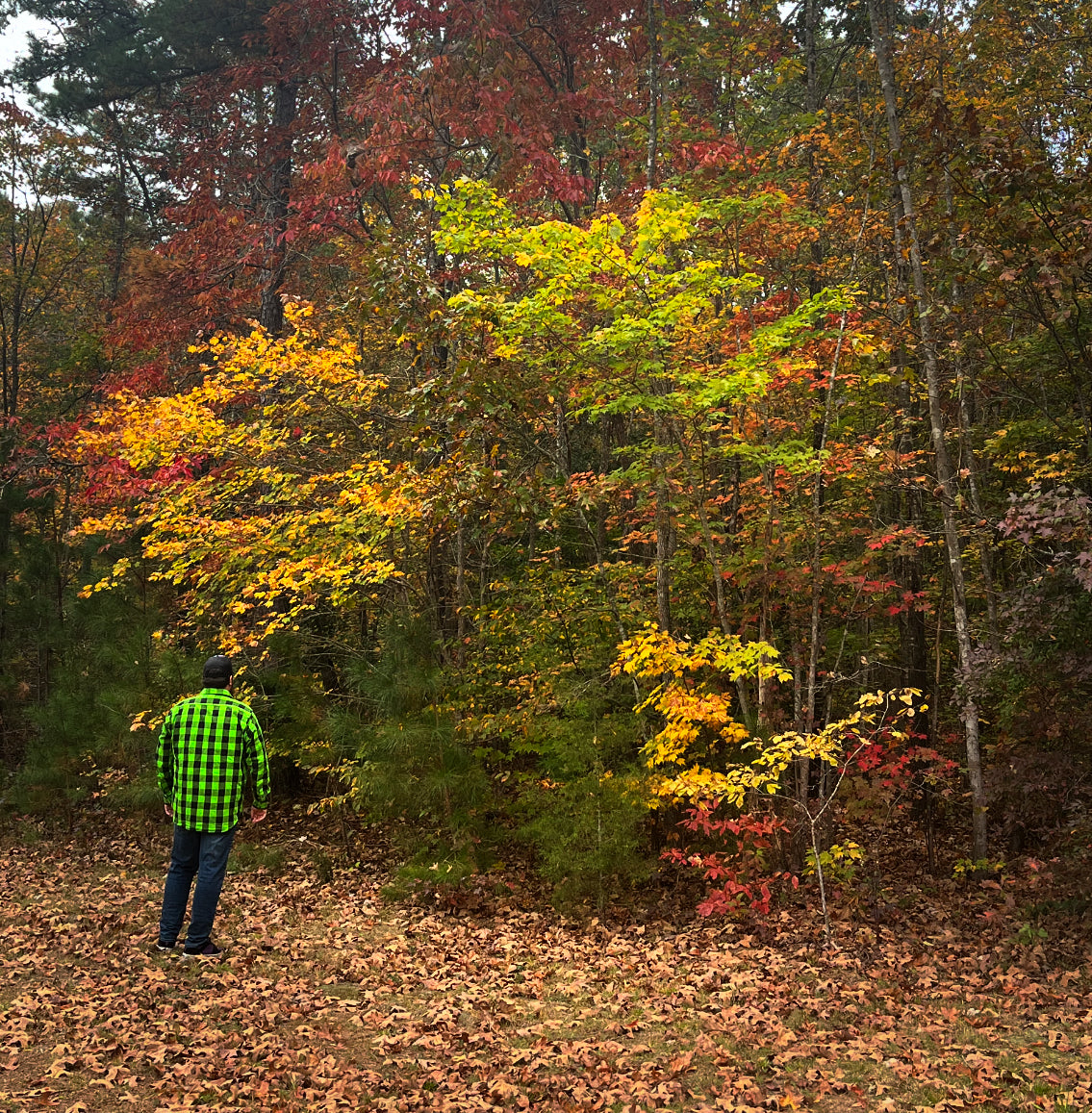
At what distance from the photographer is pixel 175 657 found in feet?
34.8

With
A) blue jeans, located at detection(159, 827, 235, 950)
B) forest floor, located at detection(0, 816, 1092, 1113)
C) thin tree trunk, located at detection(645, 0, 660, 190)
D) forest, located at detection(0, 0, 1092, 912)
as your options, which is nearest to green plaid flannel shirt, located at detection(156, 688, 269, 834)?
blue jeans, located at detection(159, 827, 235, 950)

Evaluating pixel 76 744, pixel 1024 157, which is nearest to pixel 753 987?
pixel 1024 157

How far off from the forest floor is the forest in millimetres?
685

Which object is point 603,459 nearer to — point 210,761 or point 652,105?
point 652,105

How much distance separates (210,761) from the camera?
5.68m

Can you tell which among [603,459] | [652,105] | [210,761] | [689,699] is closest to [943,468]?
[689,699]

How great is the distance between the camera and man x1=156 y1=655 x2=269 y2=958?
567cm

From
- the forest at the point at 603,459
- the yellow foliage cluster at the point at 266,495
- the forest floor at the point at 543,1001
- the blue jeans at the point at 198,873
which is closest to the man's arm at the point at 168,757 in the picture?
the blue jeans at the point at 198,873

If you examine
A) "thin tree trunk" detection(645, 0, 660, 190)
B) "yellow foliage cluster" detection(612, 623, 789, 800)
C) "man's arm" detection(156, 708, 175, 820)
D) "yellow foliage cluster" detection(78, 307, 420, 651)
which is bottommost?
"man's arm" detection(156, 708, 175, 820)

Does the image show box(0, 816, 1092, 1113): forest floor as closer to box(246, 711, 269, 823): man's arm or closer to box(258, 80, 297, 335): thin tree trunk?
box(246, 711, 269, 823): man's arm

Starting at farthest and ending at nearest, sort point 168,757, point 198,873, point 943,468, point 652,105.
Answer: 1. point 652,105
2. point 943,468
3. point 168,757
4. point 198,873

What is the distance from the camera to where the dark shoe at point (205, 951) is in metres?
5.80

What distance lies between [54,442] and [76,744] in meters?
5.31

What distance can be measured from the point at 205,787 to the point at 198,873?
1.81ft
